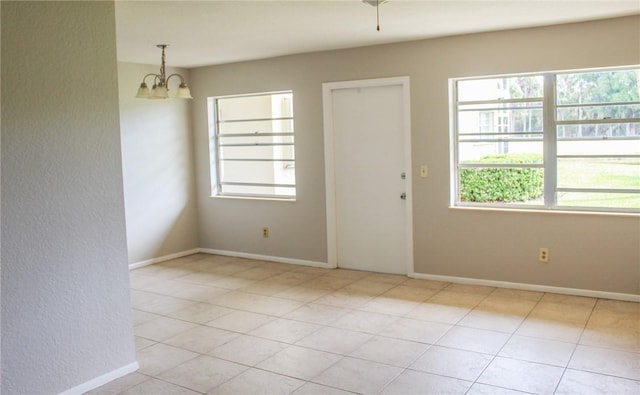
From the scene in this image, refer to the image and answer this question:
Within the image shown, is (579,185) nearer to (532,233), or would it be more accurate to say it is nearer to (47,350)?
(532,233)

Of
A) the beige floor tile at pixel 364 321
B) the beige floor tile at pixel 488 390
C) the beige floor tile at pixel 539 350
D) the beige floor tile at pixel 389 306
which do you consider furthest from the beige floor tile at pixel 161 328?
the beige floor tile at pixel 539 350

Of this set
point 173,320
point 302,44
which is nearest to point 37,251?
point 173,320

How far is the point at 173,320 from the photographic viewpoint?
442 cm

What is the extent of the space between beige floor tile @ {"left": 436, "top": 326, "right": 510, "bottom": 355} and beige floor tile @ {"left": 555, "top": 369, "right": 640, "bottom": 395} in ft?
1.71

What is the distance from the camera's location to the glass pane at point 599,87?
450cm

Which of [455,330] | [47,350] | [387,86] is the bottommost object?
[455,330]

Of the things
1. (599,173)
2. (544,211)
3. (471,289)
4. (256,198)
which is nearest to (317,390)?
(471,289)

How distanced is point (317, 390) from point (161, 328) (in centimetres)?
163

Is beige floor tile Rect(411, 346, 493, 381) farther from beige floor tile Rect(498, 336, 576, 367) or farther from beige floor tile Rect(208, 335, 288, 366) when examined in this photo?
beige floor tile Rect(208, 335, 288, 366)

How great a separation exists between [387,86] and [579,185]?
195 cm

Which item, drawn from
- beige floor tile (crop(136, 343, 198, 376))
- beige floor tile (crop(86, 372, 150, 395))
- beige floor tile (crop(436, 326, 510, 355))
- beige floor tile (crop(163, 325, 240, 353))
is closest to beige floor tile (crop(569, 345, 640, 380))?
beige floor tile (crop(436, 326, 510, 355))

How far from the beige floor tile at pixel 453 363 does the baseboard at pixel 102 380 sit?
171 cm

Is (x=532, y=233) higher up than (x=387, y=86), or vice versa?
(x=387, y=86)

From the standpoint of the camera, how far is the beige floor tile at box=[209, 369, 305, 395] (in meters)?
3.12
